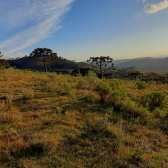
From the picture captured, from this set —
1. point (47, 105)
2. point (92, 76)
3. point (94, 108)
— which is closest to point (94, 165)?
point (94, 108)

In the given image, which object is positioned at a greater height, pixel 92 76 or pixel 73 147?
pixel 92 76

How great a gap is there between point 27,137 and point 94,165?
183cm

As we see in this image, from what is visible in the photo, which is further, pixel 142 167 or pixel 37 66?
pixel 37 66

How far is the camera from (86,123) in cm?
407

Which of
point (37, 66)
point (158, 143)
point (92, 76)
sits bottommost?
point (158, 143)

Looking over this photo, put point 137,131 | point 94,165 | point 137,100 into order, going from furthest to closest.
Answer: point 137,100 → point 137,131 → point 94,165

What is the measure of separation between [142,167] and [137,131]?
4.64ft

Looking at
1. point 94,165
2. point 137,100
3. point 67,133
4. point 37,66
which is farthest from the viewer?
point 37,66

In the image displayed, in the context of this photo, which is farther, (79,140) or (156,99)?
(156,99)

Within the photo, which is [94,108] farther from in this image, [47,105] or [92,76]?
[92,76]

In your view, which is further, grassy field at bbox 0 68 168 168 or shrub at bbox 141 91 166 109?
shrub at bbox 141 91 166 109

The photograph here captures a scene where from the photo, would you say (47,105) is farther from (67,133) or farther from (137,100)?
(137,100)

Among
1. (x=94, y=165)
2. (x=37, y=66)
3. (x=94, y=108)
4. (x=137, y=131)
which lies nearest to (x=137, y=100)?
(x=94, y=108)

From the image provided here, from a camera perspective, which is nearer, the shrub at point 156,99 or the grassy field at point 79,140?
the grassy field at point 79,140
